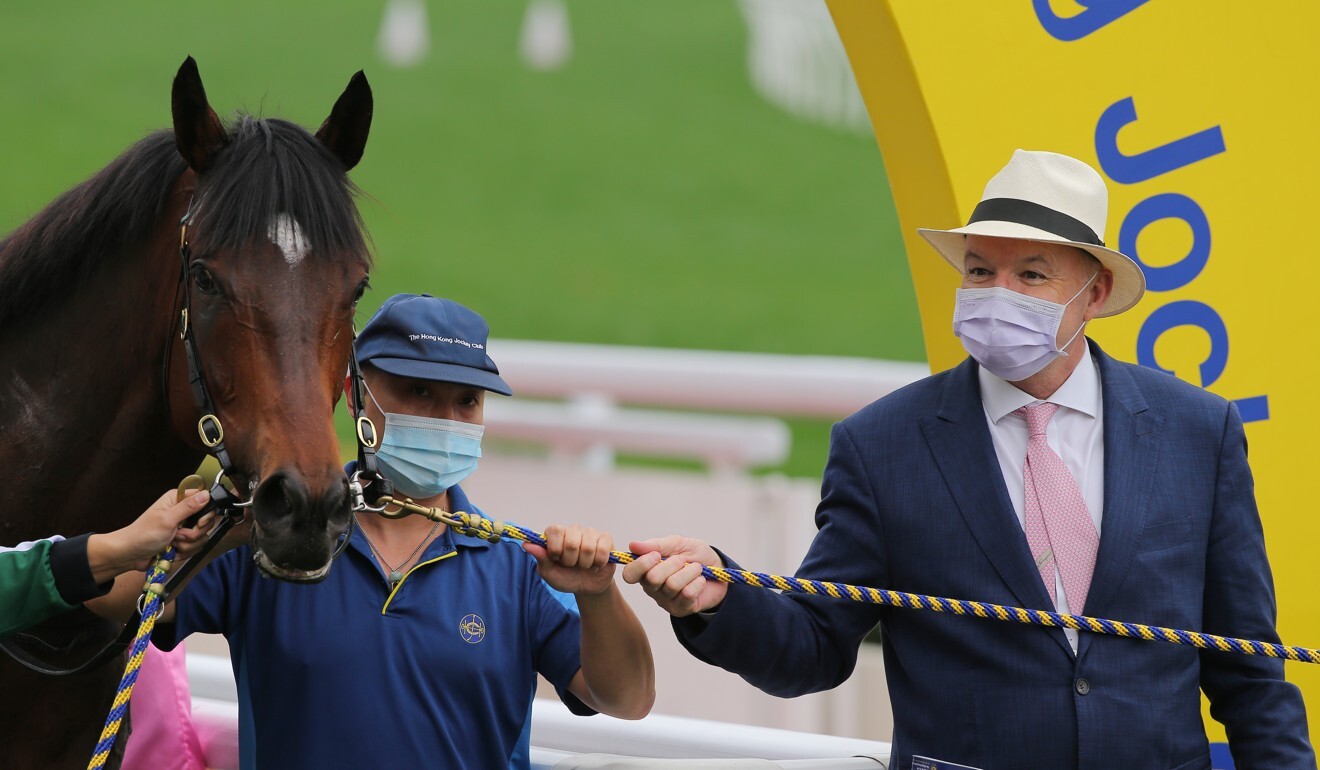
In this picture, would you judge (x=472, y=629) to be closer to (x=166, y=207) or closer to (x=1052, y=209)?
(x=166, y=207)

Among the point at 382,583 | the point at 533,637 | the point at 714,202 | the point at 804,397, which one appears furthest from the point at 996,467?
the point at 714,202

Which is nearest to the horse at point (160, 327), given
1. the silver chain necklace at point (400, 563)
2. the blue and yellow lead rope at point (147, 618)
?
the blue and yellow lead rope at point (147, 618)

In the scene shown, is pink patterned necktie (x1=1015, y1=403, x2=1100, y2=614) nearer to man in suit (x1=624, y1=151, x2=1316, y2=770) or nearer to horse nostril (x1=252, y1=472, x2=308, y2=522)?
man in suit (x1=624, y1=151, x2=1316, y2=770)

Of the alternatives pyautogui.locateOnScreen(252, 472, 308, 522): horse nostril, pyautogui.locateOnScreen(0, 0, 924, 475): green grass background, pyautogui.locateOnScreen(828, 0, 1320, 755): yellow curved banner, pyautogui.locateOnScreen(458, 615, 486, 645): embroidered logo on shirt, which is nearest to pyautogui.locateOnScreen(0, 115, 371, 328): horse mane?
pyautogui.locateOnScreen(252, 472, 308, 522): horse nostril

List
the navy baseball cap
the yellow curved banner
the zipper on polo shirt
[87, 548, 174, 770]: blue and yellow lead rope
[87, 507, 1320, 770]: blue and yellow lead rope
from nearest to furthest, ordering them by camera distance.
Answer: [87, 548, 174, 770]: blue and yellow lead rope < [87, 507, 1320, 770]: blue and yellow lead rope < the zipper on polo shirt < the navy baseball cap < the yellow curved banner

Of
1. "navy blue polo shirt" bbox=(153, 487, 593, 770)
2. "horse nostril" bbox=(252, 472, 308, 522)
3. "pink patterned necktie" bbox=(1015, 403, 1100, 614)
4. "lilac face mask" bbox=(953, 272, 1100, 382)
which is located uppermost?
"lilac face mask" bbox=(953, 272, 1100, 382)

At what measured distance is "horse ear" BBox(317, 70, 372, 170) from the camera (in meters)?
2.54

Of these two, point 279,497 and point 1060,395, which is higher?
point 1060,395

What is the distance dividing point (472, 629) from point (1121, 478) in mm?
1114

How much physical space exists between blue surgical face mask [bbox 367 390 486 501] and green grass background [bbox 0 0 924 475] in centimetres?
1777

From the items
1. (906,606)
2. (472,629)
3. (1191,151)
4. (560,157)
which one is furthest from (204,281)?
(560,157)

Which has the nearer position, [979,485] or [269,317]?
[269,317]

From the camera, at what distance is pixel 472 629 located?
2557 millimetres

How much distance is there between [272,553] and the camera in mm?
2174
